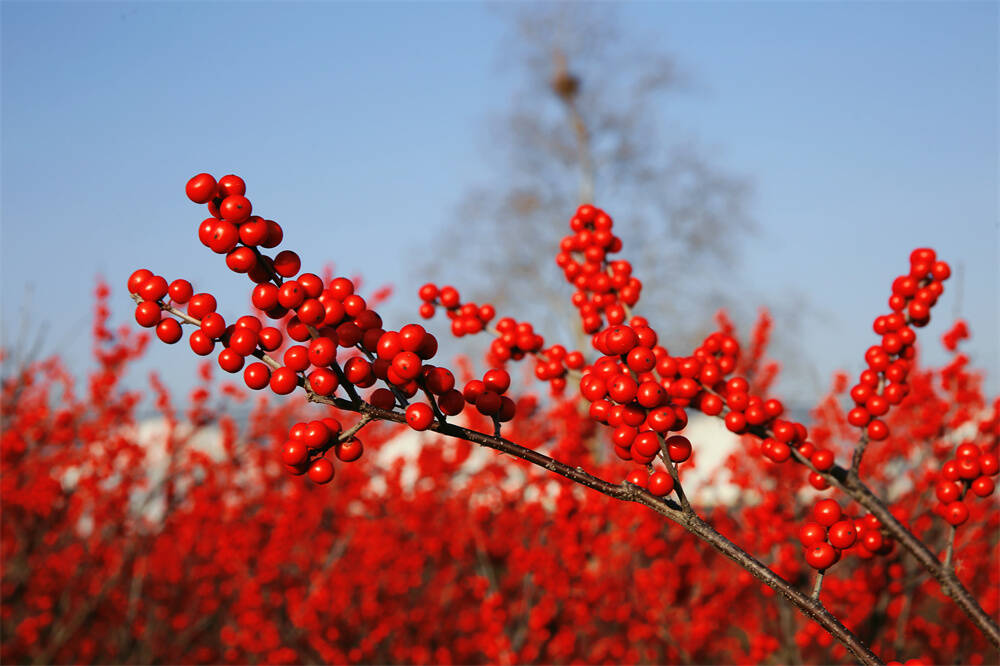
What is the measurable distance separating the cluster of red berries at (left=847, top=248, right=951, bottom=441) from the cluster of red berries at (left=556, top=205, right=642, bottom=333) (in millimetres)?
664

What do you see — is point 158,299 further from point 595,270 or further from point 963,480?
point 963,480

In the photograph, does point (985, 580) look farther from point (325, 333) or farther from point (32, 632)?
point (32, 632)

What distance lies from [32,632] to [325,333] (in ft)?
20.3

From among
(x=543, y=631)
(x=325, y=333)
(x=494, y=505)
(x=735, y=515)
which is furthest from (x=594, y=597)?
(x=325, y=333)

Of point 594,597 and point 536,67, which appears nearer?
point 594,597

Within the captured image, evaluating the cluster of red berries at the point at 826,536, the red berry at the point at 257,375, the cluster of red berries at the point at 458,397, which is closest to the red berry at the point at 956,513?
the cluster of red berries at the point at 826,536

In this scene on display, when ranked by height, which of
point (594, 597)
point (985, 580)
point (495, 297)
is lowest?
point (594, 597)

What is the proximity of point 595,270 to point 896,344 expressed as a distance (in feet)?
2.79

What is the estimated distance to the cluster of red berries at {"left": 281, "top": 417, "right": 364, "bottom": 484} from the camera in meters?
1.27

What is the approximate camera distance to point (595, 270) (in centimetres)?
235

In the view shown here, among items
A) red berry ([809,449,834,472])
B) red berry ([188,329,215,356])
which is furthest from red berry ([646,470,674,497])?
red berry ([188,329,215,356])

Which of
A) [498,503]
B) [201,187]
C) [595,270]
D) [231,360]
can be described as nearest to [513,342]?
[595,270]

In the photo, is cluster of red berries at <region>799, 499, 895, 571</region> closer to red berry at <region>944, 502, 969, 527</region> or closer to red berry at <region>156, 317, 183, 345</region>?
red berry at <region>944, 502, 969, 527</region>

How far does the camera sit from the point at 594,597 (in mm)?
5570
